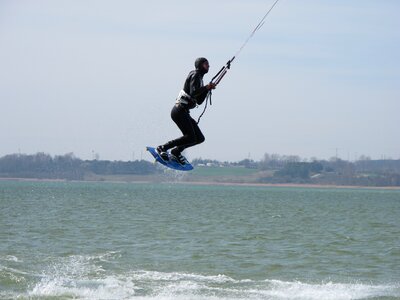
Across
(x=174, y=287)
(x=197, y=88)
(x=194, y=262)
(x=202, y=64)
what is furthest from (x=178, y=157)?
(x=194, y=262)

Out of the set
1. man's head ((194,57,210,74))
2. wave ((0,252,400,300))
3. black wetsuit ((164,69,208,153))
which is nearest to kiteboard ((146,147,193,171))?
black wetsuit ((164,69,208,153))

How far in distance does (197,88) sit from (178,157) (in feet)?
6.45

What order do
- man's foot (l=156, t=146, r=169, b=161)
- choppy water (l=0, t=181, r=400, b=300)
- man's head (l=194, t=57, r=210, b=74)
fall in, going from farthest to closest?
choppy water (l=0, t=181, r=400, b=300) → man's foot (l=156, t=146, r=169, b=161) → man's head (l=194, t=57, r=210, b=74)

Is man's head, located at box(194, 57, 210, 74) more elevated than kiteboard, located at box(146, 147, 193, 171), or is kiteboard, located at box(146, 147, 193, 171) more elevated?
man's head, located at box(194, 57, 210, 74)

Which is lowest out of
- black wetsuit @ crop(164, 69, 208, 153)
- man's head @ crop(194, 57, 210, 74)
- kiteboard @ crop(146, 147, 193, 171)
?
kiteboard @ crop(146, 147, 193, 171)

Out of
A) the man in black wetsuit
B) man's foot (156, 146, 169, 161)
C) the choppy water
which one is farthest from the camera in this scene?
the choppy water

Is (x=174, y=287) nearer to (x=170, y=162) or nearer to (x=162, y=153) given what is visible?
(x=170, y=162)

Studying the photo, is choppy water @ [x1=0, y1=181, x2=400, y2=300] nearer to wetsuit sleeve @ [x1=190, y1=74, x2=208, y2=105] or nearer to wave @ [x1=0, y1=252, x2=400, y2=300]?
wave @ [x1=0, y1=252, x2=400, y2=300]

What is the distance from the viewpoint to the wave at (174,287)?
20156mm

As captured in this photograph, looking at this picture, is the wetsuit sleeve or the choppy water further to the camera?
the choppy water

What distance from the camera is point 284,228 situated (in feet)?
146

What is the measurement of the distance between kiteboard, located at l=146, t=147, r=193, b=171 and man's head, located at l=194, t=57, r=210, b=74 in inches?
89.2

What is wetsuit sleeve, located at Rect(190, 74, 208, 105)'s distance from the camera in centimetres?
1477

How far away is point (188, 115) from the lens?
15.5 m
